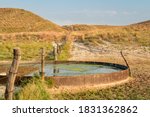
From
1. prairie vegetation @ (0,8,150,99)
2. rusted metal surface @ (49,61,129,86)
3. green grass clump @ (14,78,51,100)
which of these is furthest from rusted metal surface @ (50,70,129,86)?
green grass clump @ (14,78,51,100)

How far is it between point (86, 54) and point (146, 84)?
1229cm

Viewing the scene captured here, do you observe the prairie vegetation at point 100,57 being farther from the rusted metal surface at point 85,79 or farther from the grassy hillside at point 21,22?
the grassy hillside at point 21,22

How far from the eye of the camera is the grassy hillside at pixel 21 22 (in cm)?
8228

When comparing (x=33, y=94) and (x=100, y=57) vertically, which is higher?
(x=33, y=94)

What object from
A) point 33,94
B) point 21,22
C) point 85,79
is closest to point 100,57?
point 85,79

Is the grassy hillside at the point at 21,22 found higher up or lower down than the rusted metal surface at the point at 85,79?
higher up

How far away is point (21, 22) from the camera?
295 ft

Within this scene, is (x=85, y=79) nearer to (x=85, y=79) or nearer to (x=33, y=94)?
(x=85, y=79)

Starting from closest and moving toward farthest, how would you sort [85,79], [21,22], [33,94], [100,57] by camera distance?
1. [33,94]
2. [85,79]
3. [100,57]
4. [21,22]

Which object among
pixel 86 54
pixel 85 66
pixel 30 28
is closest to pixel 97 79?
pixel 85 66

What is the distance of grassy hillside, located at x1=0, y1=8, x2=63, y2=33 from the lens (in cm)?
8228

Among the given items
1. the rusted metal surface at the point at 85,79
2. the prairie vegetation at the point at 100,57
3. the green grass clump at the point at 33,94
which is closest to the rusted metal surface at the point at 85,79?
the rusted metal surface at the point at 85,79

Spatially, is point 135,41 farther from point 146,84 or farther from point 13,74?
point 13,74

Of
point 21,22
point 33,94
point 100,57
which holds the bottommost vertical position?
point 100,57
